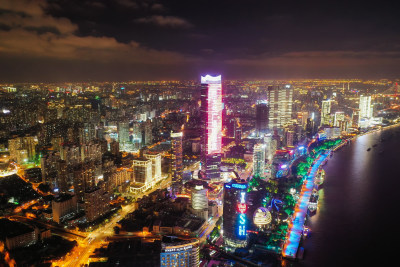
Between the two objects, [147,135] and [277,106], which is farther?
[277,106]

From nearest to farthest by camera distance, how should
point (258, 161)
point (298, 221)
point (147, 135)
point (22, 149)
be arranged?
point (298, 221), point (258, 161), point (22, 149), point (147, 135)

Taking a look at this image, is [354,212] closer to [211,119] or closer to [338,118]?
[211,119]

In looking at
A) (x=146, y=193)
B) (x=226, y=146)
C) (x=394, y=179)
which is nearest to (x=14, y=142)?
(x=146, y=193)

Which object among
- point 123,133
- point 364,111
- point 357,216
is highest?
point 364,111

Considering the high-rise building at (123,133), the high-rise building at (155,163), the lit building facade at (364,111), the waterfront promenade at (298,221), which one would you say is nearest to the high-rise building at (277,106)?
the lit building facade at (364,111)

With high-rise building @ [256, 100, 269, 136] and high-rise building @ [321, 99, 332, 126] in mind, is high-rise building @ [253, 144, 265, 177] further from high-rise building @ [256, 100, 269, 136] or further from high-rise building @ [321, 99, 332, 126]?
high-rise building @ [321, 99, 332, 126]

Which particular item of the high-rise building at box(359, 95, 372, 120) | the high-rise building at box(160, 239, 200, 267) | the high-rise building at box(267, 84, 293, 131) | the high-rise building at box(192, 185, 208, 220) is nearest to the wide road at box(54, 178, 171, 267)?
the high-rise building at box(192, 185, 208, 220)

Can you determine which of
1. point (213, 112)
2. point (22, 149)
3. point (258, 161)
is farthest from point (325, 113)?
point (22, 149)
